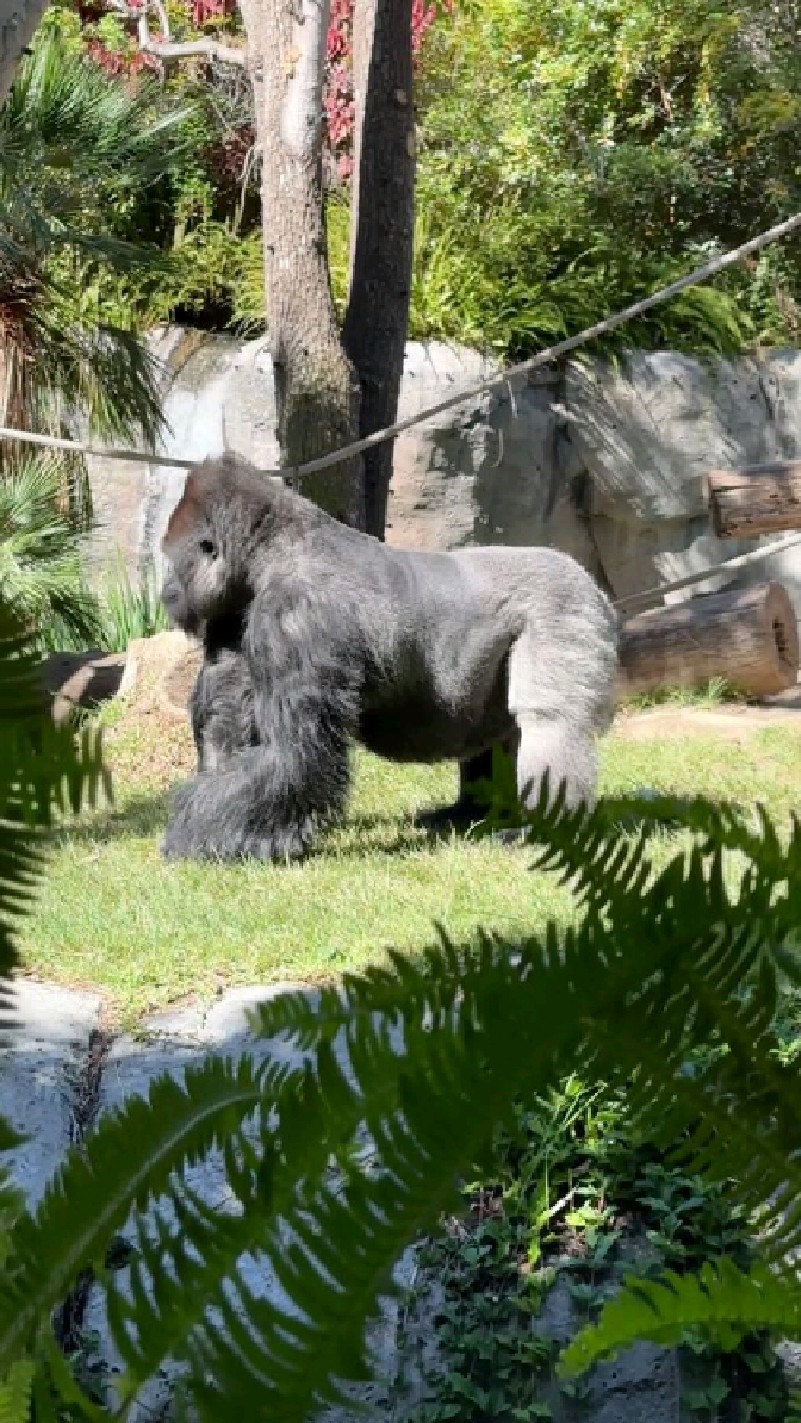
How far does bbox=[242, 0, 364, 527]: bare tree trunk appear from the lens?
673 centimetres

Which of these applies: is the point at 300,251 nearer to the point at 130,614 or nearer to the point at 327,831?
the point at 327,831

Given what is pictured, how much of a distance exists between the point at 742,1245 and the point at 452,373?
24.9ft

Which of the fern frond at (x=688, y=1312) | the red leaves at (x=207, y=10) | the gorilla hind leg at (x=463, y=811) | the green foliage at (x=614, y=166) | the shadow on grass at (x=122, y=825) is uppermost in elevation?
the red leaves at (x=207, y=10)

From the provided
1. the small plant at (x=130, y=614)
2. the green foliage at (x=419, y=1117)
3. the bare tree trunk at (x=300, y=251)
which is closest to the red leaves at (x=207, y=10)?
the small plant at (x=130, y=614)

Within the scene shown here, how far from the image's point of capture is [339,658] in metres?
5.45

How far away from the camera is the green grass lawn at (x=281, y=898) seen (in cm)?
418

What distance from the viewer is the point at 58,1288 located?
37.2 inches

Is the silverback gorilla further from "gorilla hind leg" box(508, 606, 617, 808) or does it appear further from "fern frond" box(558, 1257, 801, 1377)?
"fern frond" box(558, 1257, 801, 1377)

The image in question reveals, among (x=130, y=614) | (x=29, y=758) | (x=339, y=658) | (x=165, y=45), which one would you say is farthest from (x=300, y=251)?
(x=29, y=758)

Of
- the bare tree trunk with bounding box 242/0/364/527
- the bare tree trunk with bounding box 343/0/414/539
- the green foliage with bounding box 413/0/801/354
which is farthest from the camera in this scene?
the green foliage with bounding box 413/0/801/354

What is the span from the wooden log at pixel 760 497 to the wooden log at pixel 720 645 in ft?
0.96

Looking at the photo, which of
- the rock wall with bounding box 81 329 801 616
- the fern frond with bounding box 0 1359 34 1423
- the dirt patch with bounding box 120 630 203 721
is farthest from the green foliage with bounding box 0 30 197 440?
the fern frond with bounding box 0 1359 34 1423

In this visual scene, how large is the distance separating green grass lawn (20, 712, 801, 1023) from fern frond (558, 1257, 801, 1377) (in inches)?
102

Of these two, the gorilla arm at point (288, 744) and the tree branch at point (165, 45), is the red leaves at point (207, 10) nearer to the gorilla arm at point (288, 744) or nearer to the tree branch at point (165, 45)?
the tree branch at point (165, 45)
